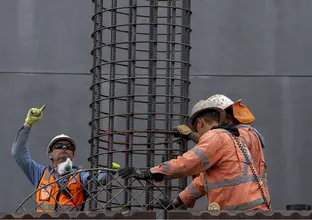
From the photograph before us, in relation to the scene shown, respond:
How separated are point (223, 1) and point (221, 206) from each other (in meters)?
5.62

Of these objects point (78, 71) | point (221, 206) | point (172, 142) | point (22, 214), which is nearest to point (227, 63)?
point (78, 71)

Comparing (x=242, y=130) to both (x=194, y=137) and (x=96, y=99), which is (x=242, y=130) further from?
(x=96, y=99)

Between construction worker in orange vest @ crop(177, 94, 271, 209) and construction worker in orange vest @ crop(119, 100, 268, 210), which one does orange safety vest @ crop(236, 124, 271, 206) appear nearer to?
construction worker in orange vest @ crop(177, 94, 271, 209)

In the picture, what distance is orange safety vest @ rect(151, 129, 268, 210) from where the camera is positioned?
424 inches

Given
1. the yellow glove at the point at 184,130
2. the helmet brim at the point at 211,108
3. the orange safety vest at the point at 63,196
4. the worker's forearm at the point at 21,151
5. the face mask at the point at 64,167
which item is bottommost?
the orange safety vest at the point at 63,196

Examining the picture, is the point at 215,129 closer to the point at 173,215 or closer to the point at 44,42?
the point at 173,215

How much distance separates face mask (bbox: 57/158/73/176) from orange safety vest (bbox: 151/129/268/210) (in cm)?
223

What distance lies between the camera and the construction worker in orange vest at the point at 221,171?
10664mm

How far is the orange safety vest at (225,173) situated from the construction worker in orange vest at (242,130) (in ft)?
1.33

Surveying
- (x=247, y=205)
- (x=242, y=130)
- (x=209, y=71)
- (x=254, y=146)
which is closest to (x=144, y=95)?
(x=242, y=130)

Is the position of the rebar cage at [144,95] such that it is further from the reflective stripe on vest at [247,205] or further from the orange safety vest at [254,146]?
the reflective stripe on vest at [247,205]

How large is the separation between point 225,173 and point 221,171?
3cm

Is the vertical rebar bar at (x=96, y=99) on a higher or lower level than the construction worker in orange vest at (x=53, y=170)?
higher

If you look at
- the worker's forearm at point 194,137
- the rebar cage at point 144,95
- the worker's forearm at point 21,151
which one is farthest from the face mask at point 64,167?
the worker's forearm at point 194,137
